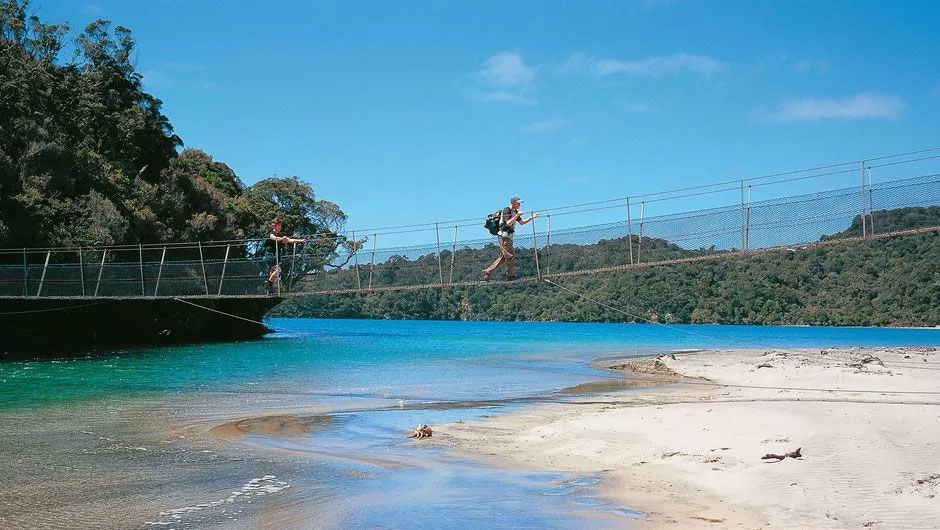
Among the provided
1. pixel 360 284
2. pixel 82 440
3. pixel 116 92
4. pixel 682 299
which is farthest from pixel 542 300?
pixel 82 440

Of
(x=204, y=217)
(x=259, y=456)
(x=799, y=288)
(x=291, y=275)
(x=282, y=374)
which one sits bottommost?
(x=282, y=374)

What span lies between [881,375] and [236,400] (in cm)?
1486

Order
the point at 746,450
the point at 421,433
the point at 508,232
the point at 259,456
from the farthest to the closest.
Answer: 1. the point at 508,232
2. the point at 421,433
3. the point at 259,456
4. the point at 746,450

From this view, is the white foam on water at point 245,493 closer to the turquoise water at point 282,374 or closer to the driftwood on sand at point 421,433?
the driftwood on sand at point 421,433

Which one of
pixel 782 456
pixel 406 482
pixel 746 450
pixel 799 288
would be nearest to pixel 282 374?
pixel 406 482

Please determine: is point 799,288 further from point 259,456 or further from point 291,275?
point 259,456

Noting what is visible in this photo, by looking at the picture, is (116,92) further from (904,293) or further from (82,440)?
(904,293)

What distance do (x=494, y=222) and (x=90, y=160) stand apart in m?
21.4

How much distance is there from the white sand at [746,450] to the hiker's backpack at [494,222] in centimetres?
372

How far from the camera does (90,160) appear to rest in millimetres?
30781

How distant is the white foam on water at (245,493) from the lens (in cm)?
738

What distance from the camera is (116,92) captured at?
3575 centimetres

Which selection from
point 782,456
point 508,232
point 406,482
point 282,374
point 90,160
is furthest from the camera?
point 90,160

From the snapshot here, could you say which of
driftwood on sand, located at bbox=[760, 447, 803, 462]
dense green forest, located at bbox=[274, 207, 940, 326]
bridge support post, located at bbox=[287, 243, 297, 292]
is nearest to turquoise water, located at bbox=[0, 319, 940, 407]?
bridge support post, located at bbox=[287, 243, 297, 292]
